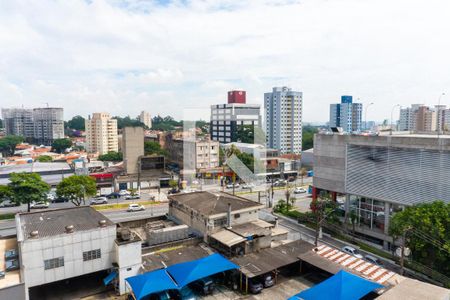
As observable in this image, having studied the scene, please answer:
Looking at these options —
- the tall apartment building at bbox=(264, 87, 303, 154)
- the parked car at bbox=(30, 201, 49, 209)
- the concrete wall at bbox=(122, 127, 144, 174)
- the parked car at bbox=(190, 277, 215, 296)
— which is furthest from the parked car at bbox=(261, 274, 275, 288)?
the tall apartment building at bbox=(264, 87, 303, 154)

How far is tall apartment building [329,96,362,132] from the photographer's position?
151500 mm

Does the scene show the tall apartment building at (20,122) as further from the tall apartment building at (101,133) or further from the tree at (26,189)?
the tree at (26,189)

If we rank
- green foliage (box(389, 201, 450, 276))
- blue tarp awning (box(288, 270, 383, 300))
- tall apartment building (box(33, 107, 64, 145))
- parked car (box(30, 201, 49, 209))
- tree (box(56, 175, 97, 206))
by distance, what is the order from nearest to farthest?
blue tarp awning (box(288, 270, 383, 300)) < green foliage (box(389, 201, 450, 276)) < tree (box(56, 175, 97, 206)) < parked car (box(30, 201, 49, 209)) < tall apartment building (box(33, 107, 64, 145))

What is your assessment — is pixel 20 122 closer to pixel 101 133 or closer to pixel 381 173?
pixel 101 133

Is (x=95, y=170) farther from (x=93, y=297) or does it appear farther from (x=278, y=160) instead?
(x=93, y=297)

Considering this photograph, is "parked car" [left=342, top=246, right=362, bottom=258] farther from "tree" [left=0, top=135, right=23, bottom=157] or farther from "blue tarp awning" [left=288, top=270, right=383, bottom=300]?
"tree" [left=0, top=135, right=23, bottom=157]

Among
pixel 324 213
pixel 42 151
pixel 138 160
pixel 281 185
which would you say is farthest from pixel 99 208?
pixel 42 151

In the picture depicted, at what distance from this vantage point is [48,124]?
155m

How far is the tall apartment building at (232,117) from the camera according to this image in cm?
10650

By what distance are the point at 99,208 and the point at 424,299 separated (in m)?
43.7

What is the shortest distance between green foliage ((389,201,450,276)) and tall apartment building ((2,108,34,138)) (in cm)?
17790

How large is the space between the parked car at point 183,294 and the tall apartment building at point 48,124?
153 meters

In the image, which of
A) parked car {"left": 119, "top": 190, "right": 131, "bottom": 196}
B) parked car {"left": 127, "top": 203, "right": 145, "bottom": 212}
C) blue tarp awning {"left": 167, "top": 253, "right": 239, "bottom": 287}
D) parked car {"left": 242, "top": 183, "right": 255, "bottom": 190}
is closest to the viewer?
blue tarp awning {"left": 167, "top": 253, "right": 239, "bottom": 287}

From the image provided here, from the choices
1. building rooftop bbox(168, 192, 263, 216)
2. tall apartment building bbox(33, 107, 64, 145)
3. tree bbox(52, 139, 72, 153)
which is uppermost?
tall apartment building bbox(33, 107, 64, 145)
